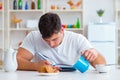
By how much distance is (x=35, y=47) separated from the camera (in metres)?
2.54

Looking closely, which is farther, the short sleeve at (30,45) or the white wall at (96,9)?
the white wall at (96,9)

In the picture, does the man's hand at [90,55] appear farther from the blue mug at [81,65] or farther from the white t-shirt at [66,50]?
the white t-shirt at [66,50]

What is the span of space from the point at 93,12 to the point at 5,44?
1.90 metres

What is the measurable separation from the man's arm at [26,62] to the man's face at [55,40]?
0.59 ft

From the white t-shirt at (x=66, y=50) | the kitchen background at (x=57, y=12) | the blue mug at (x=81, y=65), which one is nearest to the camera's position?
the blue mug at (x=81, y=65)

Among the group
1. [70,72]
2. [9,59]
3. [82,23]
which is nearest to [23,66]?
[9,59]

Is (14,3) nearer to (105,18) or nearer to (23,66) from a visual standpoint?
(105,18)

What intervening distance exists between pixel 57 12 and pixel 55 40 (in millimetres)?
3419

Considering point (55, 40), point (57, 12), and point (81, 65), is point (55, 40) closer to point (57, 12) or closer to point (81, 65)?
point (81, 65)

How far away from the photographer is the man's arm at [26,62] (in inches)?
88.4

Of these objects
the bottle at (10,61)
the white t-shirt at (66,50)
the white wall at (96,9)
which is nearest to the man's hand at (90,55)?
the white t-shirt at (66,50)

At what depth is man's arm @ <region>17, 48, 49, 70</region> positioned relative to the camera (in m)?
2.25

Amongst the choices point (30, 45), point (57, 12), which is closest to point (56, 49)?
point (30, 45)

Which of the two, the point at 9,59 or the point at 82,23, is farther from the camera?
the point at 82,23
